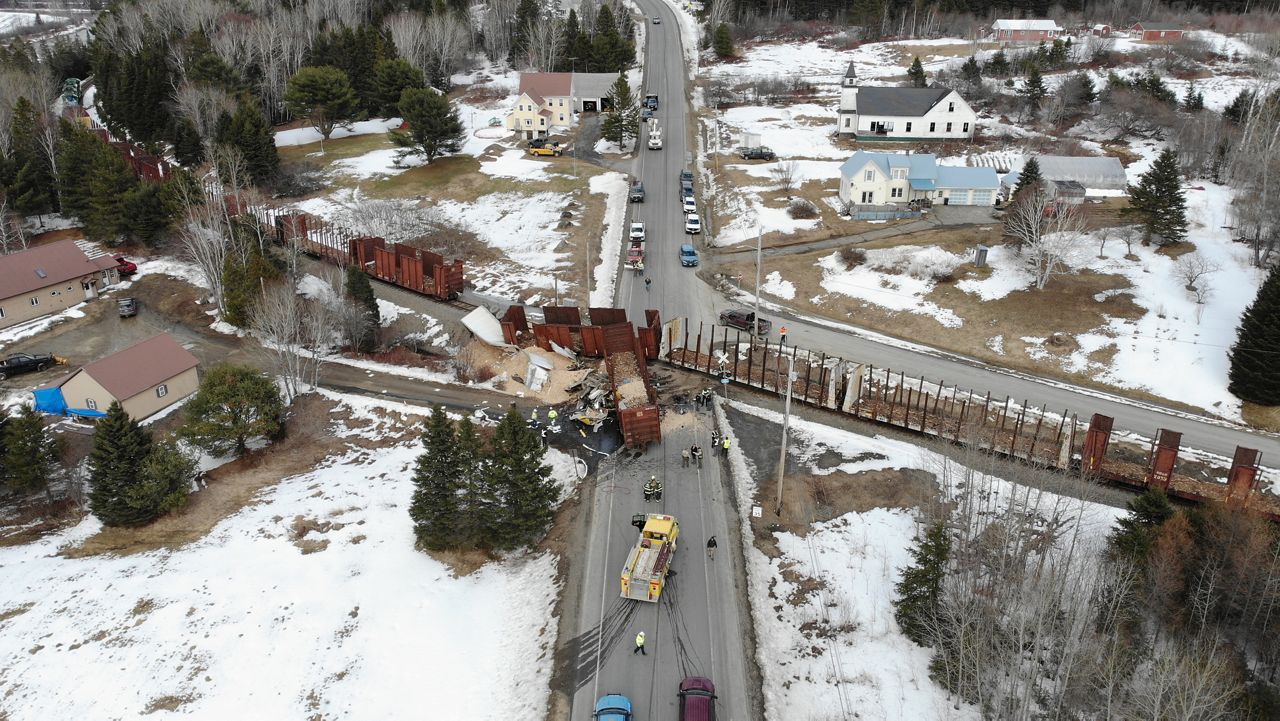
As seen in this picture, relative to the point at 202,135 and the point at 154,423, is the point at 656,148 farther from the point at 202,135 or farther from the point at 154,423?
the point at 154,423

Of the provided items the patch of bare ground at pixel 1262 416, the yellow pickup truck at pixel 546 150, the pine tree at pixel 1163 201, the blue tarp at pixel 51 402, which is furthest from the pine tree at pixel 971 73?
the blue tarp at pixel 51 402

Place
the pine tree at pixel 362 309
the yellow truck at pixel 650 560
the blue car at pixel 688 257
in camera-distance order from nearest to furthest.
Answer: the yellow truck at pixel 650 560 → the pine tree at pixel 362 309 → the blue car at pixel 688 257

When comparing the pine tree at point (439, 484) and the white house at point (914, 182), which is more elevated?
the white house at point (914, 182)

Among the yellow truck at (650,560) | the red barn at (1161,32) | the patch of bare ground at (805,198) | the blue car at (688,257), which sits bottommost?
the yellow truck at (650,560)

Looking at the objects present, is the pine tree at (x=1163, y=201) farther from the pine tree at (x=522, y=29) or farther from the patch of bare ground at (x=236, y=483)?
the pine tree at (x=522, y=29)

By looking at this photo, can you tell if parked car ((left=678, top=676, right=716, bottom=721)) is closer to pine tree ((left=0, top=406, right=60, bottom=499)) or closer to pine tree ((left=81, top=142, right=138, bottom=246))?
pine tree ((left=0, top=406, right=60, bottom=499))

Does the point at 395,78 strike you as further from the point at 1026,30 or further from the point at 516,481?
the point at 1026,30
